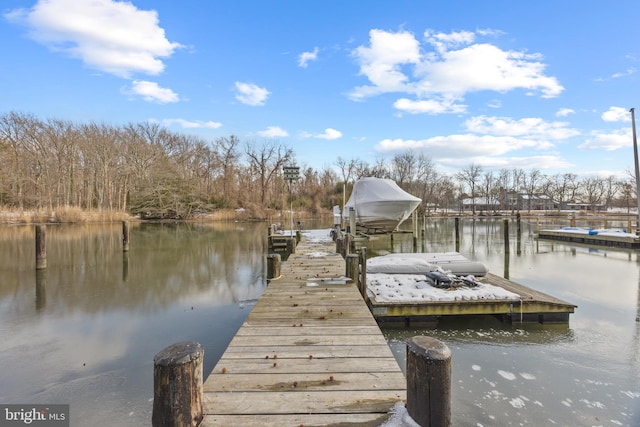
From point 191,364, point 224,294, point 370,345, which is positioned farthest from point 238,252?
point 191,364

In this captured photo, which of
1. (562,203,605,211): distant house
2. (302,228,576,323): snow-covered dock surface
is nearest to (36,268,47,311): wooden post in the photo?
(302,228,576,323): snow-covered dock surface

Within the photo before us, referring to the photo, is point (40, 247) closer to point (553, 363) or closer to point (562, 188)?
point (553, 363)

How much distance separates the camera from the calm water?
11.4ft

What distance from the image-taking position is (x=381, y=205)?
13.5 metres

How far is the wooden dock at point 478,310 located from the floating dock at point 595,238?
1372cm

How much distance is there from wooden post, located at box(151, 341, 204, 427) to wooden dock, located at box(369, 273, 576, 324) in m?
4.15

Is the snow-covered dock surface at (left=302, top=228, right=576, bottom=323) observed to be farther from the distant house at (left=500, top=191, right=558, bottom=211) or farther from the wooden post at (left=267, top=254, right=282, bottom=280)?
the distant house at (left=500, top=191, right=558, bottom=211)

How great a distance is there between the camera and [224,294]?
8102 millimetres

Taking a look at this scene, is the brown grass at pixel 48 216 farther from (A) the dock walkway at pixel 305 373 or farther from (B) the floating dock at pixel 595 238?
(B) the floating dock at pixel 595 238

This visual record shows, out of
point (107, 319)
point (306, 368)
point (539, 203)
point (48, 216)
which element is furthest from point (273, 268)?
point (539, 203)

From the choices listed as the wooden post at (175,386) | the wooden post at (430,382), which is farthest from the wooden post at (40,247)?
the wooden post at (430,382)

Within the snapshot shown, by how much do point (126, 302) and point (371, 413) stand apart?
23.1ft

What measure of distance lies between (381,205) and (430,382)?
11.8 m

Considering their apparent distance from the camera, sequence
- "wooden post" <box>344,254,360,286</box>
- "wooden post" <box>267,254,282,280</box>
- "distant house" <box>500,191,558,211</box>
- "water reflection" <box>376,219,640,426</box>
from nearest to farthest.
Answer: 1. "water reflection" <box>376,219,640,426</box>
2. "wooden post" <box>344,254,360,286</box>
3. "wooden post" <box>267,254,282,280</box>
4. "distant house" <box>500,191,558,211</box>
